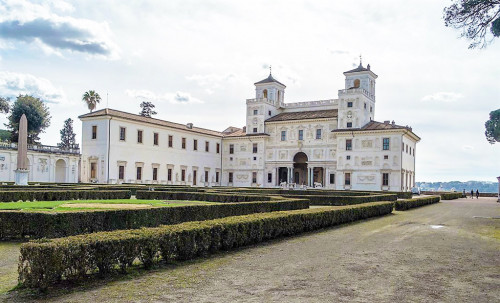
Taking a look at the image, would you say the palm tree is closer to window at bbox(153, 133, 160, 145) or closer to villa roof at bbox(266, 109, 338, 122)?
window at bbox(153, 133, 160, 145)

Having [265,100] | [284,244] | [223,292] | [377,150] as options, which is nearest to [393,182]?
[377,150]

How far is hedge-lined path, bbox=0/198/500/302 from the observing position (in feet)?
19.3

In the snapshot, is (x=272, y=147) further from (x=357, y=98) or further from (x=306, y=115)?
(x=357, y=98)

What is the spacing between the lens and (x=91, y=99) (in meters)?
58.4

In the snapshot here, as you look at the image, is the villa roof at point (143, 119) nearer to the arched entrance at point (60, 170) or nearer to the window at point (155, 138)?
the window at point (155, 138)

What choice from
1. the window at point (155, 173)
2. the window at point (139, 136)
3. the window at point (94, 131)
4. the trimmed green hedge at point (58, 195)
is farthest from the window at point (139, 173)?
the trimmed green hedge at point (58, 195)

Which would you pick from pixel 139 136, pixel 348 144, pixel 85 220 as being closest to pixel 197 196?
pixel 85 220

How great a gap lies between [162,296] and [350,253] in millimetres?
4668

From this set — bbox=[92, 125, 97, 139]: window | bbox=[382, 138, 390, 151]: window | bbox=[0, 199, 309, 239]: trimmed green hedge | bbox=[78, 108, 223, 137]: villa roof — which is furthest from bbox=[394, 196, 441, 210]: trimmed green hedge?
bbox=[92, 125, 97, 139]: window

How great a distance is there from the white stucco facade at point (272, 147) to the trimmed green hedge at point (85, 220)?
33.8 meters

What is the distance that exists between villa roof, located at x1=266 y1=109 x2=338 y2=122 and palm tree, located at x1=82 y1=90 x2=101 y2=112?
75.3 ft

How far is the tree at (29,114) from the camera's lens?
52.7 metres

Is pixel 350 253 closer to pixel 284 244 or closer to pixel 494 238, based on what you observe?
pixel 284 244

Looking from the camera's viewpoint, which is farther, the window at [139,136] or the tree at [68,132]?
the tree at [68,132]
